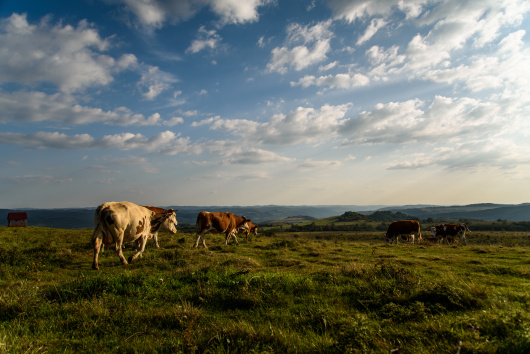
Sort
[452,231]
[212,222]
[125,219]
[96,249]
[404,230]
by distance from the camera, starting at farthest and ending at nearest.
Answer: [452,231] < [404,230] < [212,222] < [125,219] < [96,249]

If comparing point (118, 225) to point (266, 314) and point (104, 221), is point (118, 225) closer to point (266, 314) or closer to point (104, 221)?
point (104, 221)

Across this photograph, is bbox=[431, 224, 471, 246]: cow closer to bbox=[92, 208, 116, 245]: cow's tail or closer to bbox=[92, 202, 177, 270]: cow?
bbox=[92, 202, 177, 270]: cow

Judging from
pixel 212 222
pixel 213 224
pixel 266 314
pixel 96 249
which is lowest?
pixel 266 314

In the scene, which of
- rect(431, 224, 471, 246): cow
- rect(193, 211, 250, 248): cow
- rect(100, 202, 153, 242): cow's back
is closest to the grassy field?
rect(100, 202, 153, 242): cow's back

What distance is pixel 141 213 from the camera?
11.6m

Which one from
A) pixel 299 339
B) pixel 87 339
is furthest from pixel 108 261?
pixel 299 339

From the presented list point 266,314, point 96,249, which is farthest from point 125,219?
point 266,314

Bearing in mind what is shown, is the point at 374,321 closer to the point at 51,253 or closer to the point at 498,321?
the point at 498,321

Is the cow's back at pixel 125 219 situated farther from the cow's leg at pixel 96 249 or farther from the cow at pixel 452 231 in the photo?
the cow at pixel 452 231

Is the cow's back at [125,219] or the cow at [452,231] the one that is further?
the cow at [452,231]

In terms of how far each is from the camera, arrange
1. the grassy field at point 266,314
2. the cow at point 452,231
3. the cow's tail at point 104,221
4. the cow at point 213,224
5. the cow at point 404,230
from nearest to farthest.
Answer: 1. the grassy field at point 266,314
2. the cow's tail at point 104,221
3. the cow at point 213,224
4. the cow at point 404,230
5. the cow at point 452,231

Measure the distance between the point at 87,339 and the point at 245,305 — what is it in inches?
105

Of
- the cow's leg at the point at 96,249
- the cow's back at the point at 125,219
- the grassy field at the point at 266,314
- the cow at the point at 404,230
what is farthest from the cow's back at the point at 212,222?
the cow at the point at 404,230

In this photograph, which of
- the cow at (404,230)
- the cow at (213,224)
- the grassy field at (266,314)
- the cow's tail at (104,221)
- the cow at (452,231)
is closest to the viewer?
the grassy field at (266,314)
